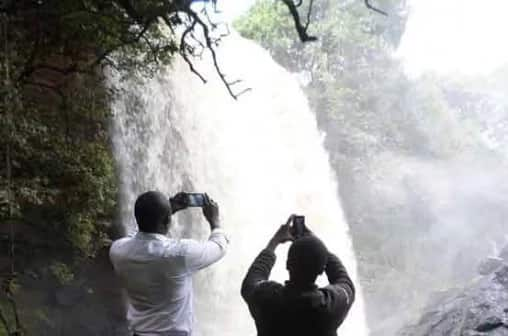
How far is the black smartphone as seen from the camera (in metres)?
2.27

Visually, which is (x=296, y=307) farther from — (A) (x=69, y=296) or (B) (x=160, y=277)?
(A) (x=69, y=296)

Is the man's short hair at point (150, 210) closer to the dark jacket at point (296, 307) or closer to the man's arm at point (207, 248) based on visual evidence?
the man's arm at point (207, 248)

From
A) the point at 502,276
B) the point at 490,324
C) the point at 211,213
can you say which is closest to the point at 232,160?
the point at 502,276

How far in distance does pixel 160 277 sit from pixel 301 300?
24.1 inches

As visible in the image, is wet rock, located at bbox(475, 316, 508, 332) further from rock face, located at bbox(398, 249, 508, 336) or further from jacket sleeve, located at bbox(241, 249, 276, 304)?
jacket sleeve, located at bbox(241, 249, 276, 304)

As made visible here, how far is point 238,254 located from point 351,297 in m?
7.96

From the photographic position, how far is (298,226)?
2279mm

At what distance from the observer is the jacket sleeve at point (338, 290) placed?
1982mm

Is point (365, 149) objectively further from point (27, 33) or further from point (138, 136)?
point (27, 33)

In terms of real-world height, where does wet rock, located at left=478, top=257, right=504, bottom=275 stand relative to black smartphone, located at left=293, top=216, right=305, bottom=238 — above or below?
below

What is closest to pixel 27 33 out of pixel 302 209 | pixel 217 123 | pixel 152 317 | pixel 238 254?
pixel 152 317

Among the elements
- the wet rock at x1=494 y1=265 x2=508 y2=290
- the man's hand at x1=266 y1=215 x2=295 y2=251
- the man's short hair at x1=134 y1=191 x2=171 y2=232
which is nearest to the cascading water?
the wet rock at x1=494 y1=265 x2=508 y2=290

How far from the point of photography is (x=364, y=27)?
18516 millimetres

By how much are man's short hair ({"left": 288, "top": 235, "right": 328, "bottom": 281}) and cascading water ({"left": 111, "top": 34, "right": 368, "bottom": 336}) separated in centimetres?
517
